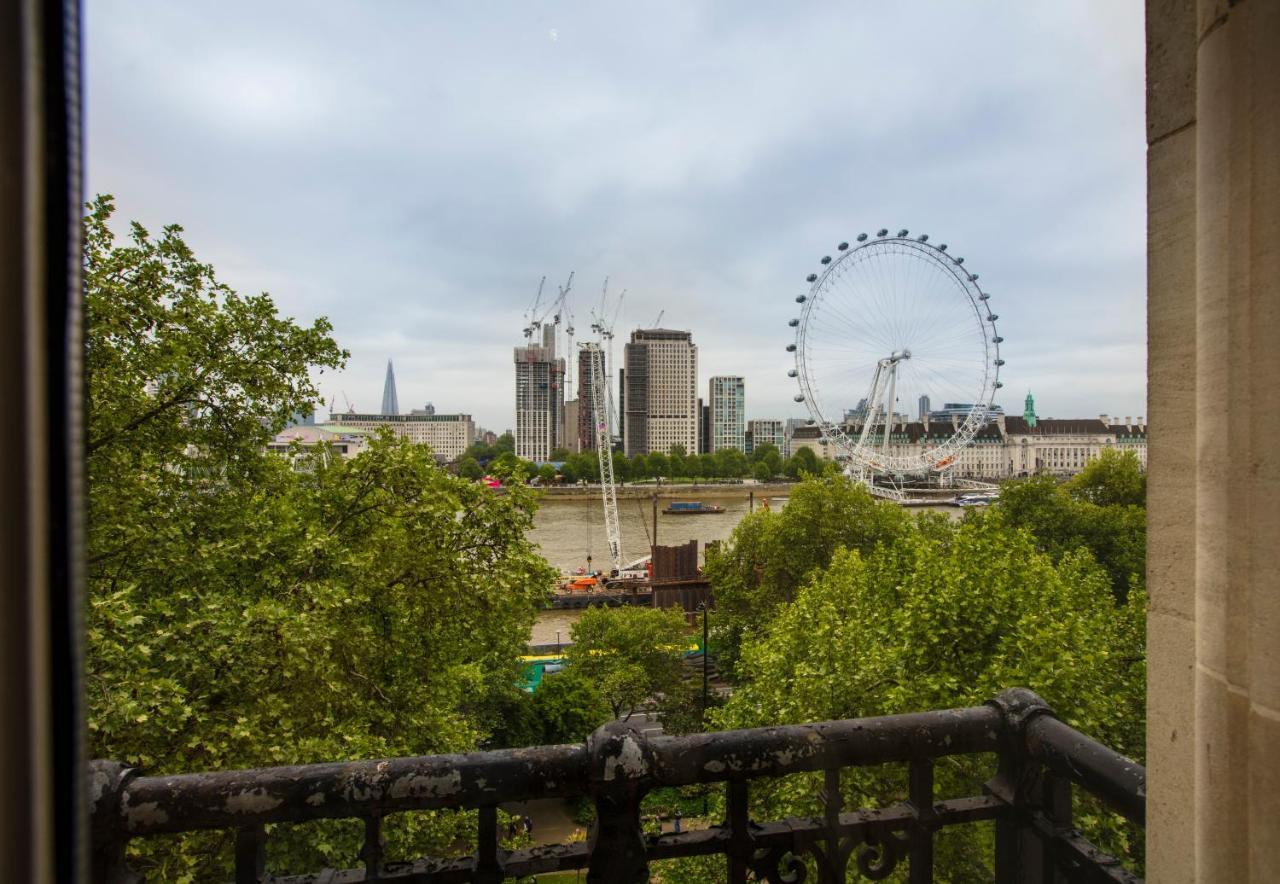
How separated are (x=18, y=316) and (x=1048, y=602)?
10.5m

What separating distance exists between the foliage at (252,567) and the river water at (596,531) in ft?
69.5

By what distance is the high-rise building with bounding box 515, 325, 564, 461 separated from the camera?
13538 cm

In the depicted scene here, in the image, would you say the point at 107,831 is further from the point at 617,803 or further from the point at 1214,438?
the point at 1214,438

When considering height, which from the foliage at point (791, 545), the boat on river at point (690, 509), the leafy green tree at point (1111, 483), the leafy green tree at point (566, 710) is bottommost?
the boat on river at point (690, 509)

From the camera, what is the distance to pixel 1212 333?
1.10 m

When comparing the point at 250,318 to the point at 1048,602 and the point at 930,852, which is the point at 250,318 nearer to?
the point at 930,852

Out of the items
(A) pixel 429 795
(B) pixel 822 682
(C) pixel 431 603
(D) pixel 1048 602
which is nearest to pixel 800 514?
(D) pixel 1048 602

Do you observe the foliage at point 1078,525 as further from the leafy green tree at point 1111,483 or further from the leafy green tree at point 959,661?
the leafy green tree at point 959,661

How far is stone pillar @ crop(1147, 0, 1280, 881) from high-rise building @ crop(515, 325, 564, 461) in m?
133

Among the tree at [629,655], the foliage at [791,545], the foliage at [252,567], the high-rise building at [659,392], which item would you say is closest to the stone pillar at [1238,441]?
the foliage at [252,567]

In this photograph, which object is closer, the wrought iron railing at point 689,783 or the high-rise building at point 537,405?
the wrought iron railing at point 689,783

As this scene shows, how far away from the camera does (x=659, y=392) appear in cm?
12975

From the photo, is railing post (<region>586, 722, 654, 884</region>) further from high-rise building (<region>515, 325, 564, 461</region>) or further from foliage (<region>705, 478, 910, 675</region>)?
high-rise building (<region>515, 325, 564, 461</region>)

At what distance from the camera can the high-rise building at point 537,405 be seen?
13538 cm
